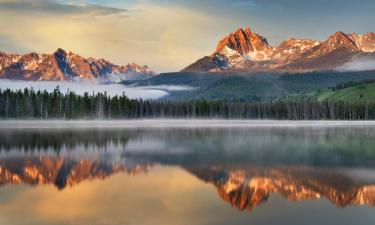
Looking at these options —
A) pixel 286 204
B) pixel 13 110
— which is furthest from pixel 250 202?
pixel 13 110

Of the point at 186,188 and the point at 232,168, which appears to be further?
the point at 232,168

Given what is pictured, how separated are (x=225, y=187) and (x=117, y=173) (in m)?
9.27

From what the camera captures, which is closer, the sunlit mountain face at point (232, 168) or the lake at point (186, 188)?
the lake at point (186, 188)

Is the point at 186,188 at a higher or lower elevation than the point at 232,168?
higher

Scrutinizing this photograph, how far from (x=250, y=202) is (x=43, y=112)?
153968 millimetres

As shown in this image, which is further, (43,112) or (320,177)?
(43,112)

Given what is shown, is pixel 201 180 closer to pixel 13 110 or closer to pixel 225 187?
pixel 225 187

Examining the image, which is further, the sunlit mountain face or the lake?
the sunlit mountain face

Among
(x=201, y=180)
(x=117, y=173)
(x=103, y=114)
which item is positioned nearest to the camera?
(x=201, y=180)

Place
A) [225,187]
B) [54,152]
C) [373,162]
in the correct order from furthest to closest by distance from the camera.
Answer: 1. [54,152]
2. [373,162]
3. [225,187]

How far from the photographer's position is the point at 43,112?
6658 inches

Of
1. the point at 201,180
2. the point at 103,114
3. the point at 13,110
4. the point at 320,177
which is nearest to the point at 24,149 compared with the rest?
the point at 201,180

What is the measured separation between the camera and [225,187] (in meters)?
29.1

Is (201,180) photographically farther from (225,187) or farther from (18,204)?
(18,204)
